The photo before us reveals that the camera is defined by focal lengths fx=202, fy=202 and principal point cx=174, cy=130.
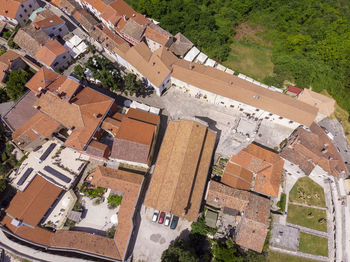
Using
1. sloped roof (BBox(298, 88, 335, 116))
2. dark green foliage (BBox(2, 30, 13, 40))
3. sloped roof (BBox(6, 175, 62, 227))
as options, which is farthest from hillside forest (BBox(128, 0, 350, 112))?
sloped roof (BBox(6, 175, 62, 227))

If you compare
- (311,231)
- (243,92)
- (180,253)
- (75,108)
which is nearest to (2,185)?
(75,108)

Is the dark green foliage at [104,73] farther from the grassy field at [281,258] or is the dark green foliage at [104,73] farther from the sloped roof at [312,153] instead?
the grassy field at [281,258]

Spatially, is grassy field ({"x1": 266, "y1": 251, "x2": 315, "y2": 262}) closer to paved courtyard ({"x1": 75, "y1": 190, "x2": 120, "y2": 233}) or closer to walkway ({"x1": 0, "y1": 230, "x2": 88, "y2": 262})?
paved courtyard ({"x1": 75, "y1": 190, "x2": 120, "y2": 233})

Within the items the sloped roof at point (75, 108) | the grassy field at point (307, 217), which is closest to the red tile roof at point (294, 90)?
the grassy field at point (307, 217)

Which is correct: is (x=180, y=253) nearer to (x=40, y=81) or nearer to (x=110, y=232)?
(x=110, y=232)

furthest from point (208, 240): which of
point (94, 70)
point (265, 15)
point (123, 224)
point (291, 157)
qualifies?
point (265, 15)

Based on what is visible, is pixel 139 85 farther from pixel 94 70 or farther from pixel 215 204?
pixel 215 204

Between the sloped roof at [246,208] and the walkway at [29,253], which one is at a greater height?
the sloped roof at [246,208]
